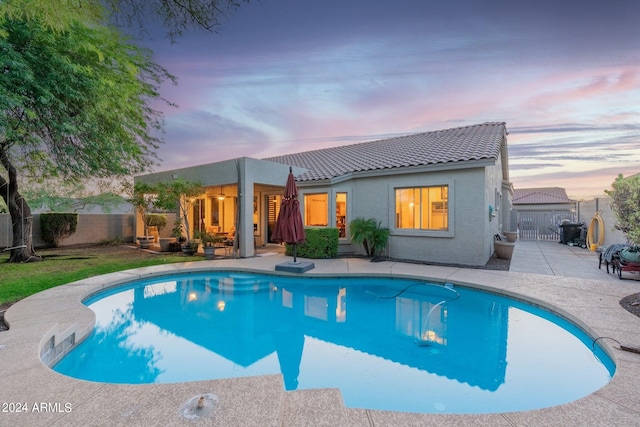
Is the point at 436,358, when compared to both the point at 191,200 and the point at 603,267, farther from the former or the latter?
the point at 191,200

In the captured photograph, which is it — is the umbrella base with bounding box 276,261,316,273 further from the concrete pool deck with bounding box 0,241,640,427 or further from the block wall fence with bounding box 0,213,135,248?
the block wall fence with bounding box 0,213,135,248

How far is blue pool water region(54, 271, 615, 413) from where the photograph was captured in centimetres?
365

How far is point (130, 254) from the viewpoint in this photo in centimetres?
1366

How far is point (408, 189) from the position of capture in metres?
11.3

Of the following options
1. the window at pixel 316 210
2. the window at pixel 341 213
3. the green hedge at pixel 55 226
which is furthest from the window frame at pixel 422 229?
the green hedge at pixel 55 226

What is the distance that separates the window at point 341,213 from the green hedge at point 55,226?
15.0 m

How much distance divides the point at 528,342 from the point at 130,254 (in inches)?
598

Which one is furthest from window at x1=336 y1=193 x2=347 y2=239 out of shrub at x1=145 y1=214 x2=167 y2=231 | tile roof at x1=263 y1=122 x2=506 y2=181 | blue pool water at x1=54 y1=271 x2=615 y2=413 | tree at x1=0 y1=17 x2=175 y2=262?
shrub at x1=145 y1=214 x2=167 y2=231

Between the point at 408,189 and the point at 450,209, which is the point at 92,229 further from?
the point at 450,209

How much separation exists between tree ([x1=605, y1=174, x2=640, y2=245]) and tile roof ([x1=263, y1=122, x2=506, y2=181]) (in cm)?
340

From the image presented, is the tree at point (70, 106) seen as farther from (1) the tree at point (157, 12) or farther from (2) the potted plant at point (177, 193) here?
(1) the tree at point (157, 12)

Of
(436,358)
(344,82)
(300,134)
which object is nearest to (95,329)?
(436,358)

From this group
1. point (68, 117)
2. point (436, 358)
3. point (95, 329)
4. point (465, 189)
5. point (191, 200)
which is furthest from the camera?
point (191, 200)

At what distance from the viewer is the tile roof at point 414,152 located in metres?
10.7
